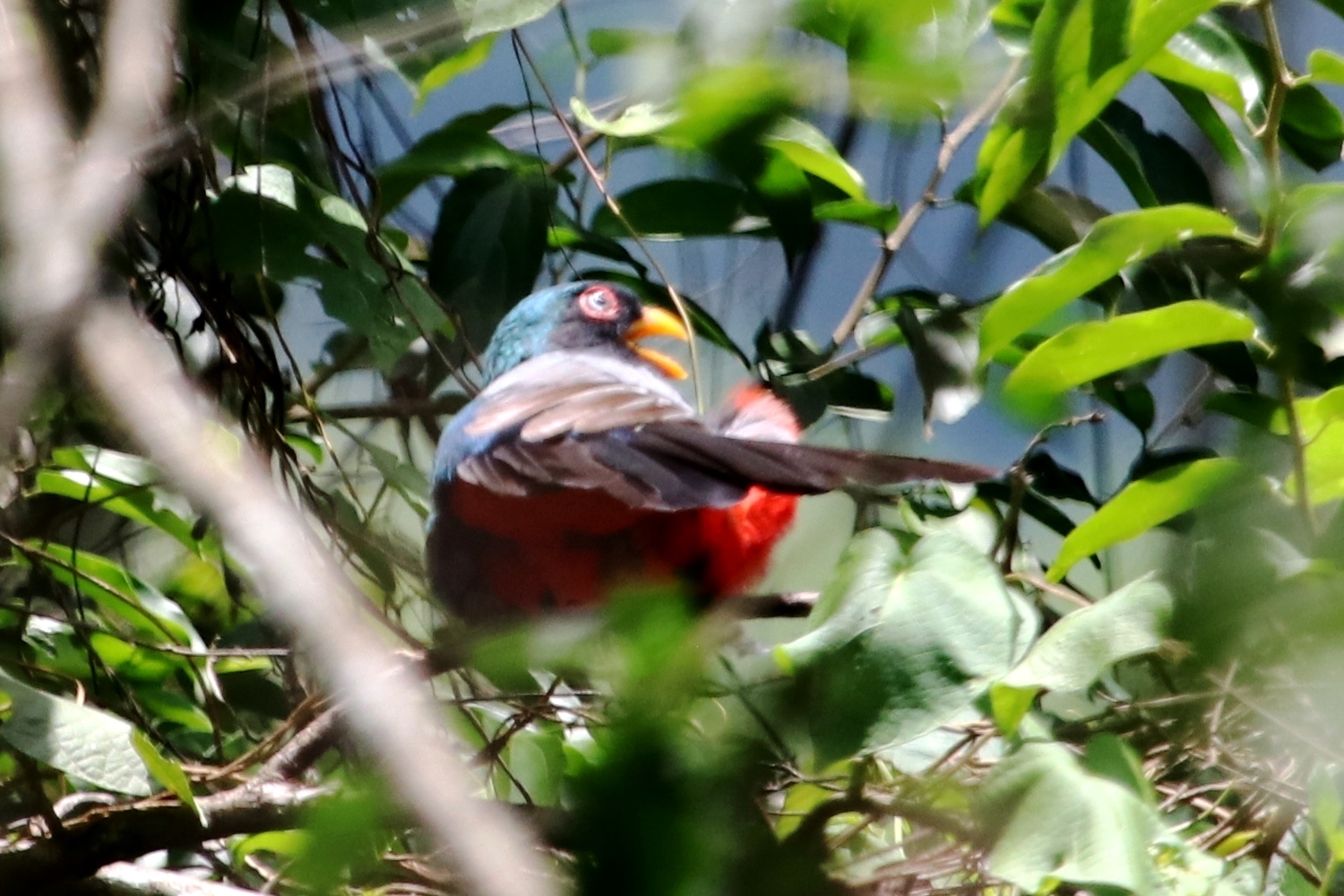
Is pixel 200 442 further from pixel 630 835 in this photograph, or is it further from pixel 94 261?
pixel 630 835

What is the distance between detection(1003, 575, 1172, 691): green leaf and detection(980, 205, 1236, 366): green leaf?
43 centimetres

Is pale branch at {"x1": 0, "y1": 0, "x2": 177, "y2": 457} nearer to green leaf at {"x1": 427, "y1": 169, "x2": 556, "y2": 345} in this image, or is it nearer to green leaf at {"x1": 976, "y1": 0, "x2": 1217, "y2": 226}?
green leaf at {"x1": 976, "y1": 0, "x2": 1217, "y2": 226}

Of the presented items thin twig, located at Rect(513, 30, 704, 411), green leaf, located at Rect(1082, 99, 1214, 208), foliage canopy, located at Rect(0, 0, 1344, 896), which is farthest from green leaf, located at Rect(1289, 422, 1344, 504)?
thin twig, located at Rect(513, 30, 704, 411)

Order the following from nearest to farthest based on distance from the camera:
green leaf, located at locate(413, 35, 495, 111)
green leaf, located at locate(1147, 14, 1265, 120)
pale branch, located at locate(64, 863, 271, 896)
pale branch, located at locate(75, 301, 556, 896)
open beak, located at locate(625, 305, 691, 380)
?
pale branch, located at locate(75, 301, 556, 896)
green leaf, located at locate(1147, 14, 1265, 120)
pale branch, located at locate(64, 863, 271, 896)
green leaf, located at locate(413, 35, 495, 111)
open beak, located at locate(625, 305, 691, 380)

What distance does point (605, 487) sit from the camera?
2008 mm

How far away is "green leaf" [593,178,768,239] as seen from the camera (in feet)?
8.80

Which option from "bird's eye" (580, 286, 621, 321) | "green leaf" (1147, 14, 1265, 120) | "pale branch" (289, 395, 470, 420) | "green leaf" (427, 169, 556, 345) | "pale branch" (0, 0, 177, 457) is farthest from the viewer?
"bird's eye" (580, 286, 621, 321)

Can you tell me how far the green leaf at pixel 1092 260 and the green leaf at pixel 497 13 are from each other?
610 mm

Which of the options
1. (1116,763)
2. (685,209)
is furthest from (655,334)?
(1116,763)

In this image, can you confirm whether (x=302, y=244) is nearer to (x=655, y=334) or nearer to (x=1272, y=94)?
(x=655, y=334)

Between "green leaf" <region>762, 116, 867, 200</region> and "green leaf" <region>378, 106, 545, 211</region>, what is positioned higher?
"green leaf" <region>378, 106, 545, 211</region>

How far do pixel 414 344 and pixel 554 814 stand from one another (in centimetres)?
198

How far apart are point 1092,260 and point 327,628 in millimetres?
1114

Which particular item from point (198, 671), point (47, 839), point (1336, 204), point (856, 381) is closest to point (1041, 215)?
point (856, 381)
